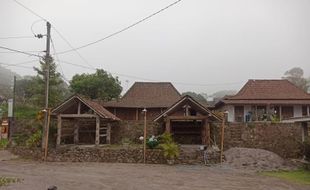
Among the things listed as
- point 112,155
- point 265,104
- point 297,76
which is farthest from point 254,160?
point 297,76

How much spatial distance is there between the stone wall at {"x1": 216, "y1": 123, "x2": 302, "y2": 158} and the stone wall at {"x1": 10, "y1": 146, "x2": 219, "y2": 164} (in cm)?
360

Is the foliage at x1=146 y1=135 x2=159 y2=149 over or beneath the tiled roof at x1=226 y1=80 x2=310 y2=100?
beneath

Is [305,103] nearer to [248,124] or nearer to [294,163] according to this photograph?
[248,124]

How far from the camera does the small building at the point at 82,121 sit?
82.1 ft

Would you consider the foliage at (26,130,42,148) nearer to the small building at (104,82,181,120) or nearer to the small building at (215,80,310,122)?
the small building at (104,82,181,120)

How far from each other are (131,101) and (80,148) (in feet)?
43.0

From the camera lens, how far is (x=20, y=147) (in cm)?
2477

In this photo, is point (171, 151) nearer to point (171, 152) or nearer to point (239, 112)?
point (171, 152)

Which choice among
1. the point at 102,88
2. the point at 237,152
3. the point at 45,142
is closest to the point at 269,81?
the point at 237,152

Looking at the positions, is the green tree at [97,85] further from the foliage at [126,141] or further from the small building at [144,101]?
the foliage at [126,141]

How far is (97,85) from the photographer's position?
146ft

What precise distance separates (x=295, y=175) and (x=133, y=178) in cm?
838

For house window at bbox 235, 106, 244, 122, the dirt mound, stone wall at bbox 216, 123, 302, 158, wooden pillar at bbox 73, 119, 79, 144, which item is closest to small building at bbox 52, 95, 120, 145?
wooden pillar at bbox 73, 119, 79, 144

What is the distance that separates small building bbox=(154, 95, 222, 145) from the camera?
81.9 ft
